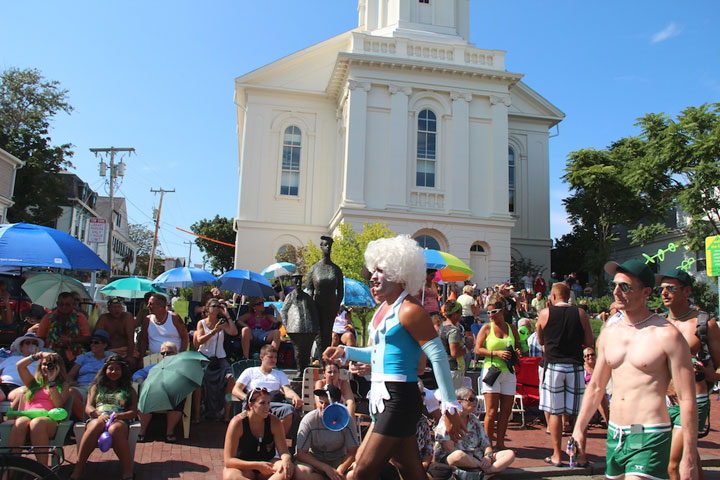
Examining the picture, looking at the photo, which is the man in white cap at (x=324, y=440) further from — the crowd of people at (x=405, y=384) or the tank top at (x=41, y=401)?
the tank top at (x=41, y=401)

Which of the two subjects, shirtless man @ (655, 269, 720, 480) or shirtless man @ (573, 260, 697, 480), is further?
shirtless man @ (655, 269, 720, 480)

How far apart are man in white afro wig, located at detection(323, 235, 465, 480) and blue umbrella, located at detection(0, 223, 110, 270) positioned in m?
6.15

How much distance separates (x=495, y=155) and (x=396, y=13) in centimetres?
964

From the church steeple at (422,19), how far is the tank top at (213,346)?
2438 cm

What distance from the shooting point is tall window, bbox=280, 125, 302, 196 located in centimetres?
3081

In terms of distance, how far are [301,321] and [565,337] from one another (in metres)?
3.27

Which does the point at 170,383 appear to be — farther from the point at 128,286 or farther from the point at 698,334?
the point at 128,286

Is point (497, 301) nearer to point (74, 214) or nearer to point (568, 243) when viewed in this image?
point (568, 243)

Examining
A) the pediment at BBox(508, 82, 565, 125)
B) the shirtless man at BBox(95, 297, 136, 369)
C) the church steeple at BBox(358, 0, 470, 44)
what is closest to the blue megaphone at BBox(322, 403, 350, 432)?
the shirtless man at BBox(95, 297, 136, 369)

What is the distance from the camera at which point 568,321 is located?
252 inches

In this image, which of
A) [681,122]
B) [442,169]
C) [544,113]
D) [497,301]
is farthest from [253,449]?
[544,113]

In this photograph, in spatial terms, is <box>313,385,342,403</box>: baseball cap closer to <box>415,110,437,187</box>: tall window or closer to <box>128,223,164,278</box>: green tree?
<box>415,110,437,187</box>: tall window

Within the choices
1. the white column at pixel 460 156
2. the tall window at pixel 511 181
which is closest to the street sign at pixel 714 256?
the white column at pixel 460 156

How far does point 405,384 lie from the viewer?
133 inches
